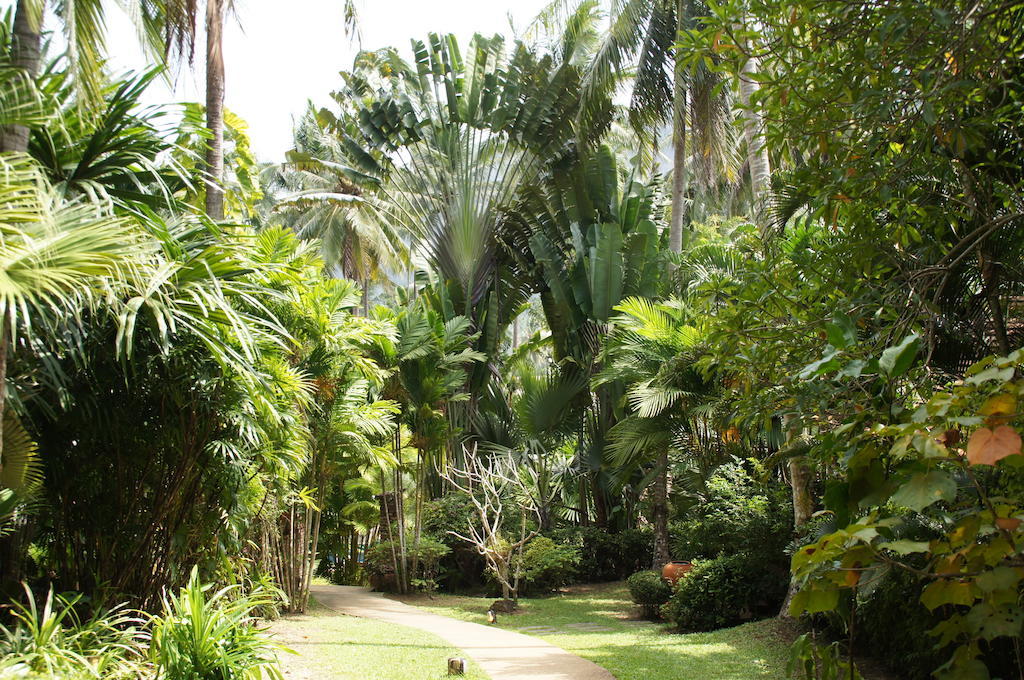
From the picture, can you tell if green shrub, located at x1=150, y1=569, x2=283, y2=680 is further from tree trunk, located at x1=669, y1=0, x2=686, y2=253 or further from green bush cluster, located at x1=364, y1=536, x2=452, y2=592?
tree trunk, located at x1=669, y1=0, x2=686, y2=253

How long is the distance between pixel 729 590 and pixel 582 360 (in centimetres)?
822

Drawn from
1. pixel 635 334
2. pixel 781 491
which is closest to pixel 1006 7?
pixel 781 491

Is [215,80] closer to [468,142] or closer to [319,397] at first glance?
[319,397]

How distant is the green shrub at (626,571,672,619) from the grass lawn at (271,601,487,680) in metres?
3.68

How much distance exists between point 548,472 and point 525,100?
29.6 ft

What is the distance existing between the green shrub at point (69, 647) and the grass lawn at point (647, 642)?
14.3 ft

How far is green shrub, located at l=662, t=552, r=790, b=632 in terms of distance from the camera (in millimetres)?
10148

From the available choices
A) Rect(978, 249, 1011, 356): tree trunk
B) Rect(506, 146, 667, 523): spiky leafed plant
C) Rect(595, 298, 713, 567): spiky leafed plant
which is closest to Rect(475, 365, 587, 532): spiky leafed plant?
Rect(506, 146, 667, 523): spiky leafed plant

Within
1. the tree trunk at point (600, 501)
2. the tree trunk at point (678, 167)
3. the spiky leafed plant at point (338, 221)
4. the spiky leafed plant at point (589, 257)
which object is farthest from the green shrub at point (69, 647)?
the spiky leafed plant at point (338, 221)

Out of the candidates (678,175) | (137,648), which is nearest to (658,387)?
(678,175)

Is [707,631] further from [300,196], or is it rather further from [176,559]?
[300,196]

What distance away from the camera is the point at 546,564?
1481cm

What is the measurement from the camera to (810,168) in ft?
12.9

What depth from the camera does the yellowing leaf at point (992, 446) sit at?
1403mm
